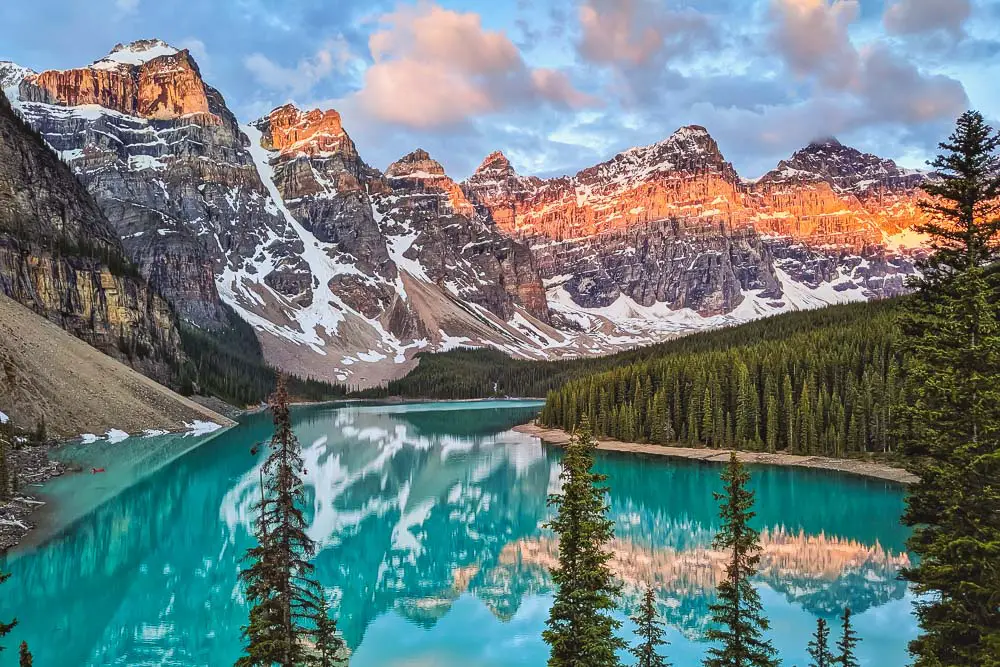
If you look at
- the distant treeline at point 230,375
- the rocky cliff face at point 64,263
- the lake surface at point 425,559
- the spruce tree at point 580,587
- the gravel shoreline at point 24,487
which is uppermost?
the rocky cliff face at point 64,263

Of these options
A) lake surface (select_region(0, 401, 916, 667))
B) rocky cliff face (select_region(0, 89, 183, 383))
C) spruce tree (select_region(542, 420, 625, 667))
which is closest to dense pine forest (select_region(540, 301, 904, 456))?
lake surface (select_region(0, 401, 916, 667))

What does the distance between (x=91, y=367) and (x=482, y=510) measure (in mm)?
53424

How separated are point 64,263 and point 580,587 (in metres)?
110

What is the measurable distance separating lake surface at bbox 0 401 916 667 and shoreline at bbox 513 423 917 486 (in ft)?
9.17

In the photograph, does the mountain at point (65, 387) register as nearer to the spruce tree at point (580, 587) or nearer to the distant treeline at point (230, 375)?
the distant treeline at point (230, 375)

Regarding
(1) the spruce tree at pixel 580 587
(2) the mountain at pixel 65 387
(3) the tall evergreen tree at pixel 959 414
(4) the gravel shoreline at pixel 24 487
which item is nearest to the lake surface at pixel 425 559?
(4) the gravel shoreline at pixel 24 487

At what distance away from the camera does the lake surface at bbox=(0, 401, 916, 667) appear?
25.3 m

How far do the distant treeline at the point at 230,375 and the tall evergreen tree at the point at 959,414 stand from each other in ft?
310

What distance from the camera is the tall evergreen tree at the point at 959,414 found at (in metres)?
12.8

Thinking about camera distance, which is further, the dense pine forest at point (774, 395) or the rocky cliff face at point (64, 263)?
the rocky cliff face at point (64, 263)

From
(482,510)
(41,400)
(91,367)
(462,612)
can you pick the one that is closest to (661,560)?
(462,612)

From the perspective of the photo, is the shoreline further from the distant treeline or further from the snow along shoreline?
the distant treeline

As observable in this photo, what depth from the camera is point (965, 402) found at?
1355 centimetres

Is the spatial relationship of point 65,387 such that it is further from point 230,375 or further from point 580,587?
point 230,375
